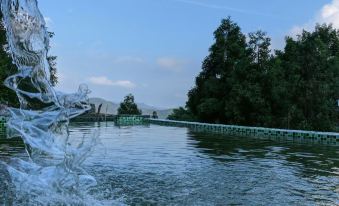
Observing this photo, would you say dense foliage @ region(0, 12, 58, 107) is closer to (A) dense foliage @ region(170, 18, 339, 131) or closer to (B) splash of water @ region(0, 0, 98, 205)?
(A) dense foliage @ region(170, 18, 339, 131)

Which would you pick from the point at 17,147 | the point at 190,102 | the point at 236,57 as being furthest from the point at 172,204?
the point at 190,102

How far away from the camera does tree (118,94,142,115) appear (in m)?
41.7

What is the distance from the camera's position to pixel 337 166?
12.3 metres

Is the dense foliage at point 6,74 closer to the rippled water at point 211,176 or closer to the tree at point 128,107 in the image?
the rippled water at point 211,176

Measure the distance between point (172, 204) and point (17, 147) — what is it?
9239 millimetres

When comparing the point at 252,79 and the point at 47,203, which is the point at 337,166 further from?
the point at 252,79

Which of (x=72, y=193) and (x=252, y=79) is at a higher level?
(x=252, y=79)

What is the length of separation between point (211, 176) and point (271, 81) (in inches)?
650

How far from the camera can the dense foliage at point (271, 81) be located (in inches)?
951

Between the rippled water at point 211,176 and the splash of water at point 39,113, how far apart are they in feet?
2.16

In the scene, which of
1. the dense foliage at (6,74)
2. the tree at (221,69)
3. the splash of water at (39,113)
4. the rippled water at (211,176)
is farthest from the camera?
the tree at (221,69)

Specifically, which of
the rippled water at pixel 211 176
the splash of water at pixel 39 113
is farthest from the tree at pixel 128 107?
the splash of water at pixel 39 113

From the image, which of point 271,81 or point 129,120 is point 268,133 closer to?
point 271,81

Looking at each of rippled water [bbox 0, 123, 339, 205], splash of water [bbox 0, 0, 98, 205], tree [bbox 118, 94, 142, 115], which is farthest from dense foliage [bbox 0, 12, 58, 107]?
tree [bbox 118, 94, 142, 115]
